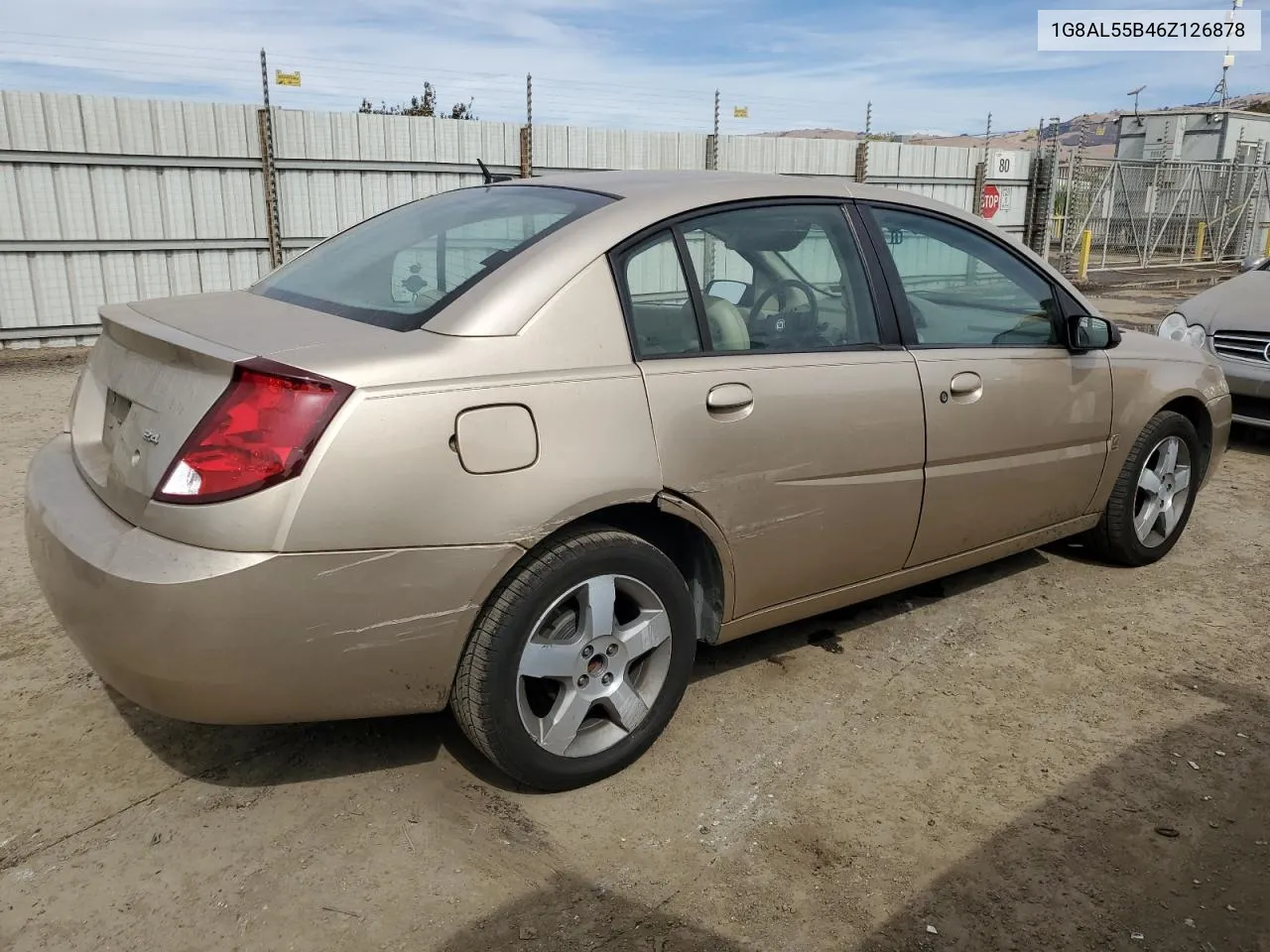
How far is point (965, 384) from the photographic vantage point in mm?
3570

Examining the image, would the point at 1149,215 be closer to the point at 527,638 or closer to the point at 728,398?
the point at 728,398

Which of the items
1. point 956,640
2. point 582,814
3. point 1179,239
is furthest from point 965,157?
point 582,814

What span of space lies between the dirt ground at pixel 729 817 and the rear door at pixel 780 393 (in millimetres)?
521

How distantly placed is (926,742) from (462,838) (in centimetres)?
143

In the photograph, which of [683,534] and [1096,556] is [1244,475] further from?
[683,534]

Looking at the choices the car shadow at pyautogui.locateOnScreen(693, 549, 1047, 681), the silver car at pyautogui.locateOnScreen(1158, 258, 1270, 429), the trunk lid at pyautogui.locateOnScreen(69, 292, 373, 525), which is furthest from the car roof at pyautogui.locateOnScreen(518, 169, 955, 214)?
the silver car at pyautogui.locateOnScreen(1158, 258, 1270, 429)

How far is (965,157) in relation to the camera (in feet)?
55.7

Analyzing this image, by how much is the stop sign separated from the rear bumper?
16720 millimetres

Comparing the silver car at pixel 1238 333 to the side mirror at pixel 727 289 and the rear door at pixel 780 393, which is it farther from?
the side mirror at pixel 727 289

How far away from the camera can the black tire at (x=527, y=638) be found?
2.57 m

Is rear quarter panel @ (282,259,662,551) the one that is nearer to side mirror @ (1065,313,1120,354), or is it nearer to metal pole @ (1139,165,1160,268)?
side mirror @ (1065,313,1120,354)

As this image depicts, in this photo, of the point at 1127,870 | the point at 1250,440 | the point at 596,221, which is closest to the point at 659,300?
the point at 596,221

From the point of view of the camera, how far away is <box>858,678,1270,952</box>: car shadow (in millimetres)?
2352

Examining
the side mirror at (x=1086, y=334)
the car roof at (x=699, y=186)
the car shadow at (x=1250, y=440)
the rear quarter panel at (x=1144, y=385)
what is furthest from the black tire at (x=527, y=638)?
the car shadow at (x=1250, y=440)
